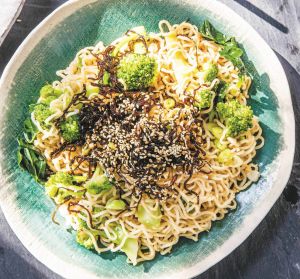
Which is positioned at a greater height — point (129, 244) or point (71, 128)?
point (71, 128)

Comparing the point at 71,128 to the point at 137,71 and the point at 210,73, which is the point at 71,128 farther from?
the point at 210,73

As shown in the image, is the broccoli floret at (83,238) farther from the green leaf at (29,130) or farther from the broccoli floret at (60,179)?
the green leaf at (29,130)

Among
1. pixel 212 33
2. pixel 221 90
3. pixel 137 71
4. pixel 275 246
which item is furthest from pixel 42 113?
pixel 275 246

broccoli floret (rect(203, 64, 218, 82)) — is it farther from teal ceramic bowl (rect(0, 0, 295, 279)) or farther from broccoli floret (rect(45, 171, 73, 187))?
broccoli floret (rect(45, 171, 73, 187))

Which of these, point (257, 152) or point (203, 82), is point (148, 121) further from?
point (257, 152)

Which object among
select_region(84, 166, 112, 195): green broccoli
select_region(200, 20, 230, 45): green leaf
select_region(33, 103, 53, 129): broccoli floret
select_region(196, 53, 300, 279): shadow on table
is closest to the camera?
select_region(84, 166, 112, 195): green broccoli

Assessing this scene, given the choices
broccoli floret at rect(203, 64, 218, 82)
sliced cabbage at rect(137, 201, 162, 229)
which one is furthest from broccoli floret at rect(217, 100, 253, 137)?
sliced cabbage at rect(137, 201, 162, 229)

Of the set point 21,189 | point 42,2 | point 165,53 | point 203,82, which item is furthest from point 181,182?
A: point 42,2
